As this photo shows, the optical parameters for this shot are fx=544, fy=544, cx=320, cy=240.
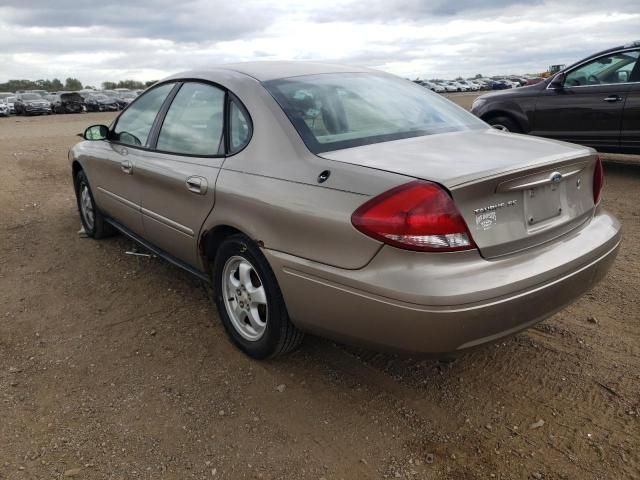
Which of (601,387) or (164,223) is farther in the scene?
(164,223)

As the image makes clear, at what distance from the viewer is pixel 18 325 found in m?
3.64

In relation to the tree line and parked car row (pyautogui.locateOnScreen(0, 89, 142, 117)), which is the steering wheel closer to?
parked car row (pyautogui.locateOnScreen(0, 89, 142, 117))

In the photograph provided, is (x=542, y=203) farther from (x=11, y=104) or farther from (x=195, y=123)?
(x=11, y=104)

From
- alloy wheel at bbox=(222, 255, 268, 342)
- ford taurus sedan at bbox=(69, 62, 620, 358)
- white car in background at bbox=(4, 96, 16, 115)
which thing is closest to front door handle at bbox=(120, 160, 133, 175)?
ford taurus sedan at bbox=(69, 62, 620, 358)

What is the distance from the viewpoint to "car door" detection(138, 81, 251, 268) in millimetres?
3156

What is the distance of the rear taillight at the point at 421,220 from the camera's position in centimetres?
214

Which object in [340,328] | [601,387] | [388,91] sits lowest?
[601,387]

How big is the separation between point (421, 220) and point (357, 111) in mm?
1117

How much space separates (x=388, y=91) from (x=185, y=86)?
1373 millimetres

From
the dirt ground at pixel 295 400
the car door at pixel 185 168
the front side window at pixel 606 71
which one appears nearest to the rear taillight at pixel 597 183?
the dirt ground at pixel 295 400

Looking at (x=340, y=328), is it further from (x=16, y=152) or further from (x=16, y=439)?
(x=16, y=152)

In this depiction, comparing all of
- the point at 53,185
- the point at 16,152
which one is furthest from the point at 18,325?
the point at 16,152

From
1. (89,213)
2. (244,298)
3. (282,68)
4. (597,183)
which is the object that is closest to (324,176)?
(244,298)

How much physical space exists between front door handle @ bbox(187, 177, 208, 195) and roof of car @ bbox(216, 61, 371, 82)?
67 centimetres
